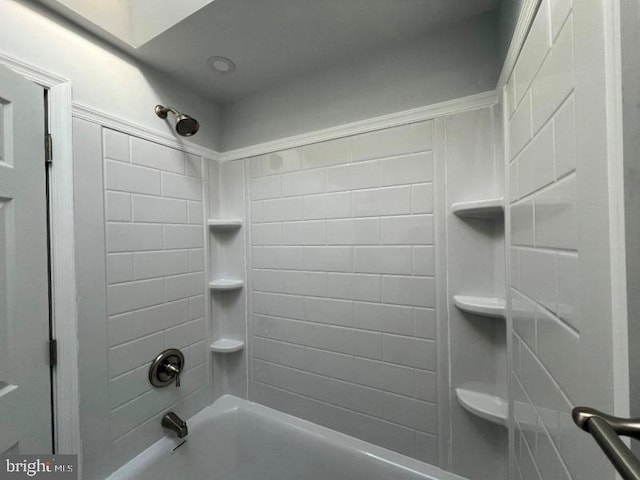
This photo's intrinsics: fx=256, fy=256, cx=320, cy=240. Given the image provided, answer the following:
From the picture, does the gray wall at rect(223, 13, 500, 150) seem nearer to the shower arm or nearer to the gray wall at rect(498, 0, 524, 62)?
the gray wall at rect(498, 0, 524, 62)

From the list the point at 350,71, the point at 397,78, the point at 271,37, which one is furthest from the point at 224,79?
the point at 397,78

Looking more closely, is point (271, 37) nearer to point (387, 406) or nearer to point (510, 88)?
point (510, 88)

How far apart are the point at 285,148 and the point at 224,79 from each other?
45cm

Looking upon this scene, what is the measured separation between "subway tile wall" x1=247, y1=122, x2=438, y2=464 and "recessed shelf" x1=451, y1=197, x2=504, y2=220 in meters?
0.12

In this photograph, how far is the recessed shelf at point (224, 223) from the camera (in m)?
1.41

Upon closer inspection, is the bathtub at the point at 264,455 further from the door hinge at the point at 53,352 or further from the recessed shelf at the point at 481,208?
the recessed shelf at the point at 481,208

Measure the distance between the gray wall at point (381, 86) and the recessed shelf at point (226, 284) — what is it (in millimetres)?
777

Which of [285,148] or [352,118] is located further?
[285,148]

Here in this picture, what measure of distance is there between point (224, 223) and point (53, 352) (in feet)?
A: 2.65

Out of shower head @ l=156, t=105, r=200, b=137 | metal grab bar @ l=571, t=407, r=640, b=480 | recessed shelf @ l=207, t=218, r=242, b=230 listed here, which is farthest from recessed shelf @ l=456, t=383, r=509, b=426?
shower head @ l=156, t=105, r=200, b=137

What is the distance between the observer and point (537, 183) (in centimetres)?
55

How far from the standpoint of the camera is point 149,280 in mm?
1143

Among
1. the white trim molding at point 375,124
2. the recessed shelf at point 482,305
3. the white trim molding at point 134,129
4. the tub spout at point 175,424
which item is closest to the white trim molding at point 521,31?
the white trim molding at point 375,124

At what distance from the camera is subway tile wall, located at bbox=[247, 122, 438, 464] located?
1.05 m
